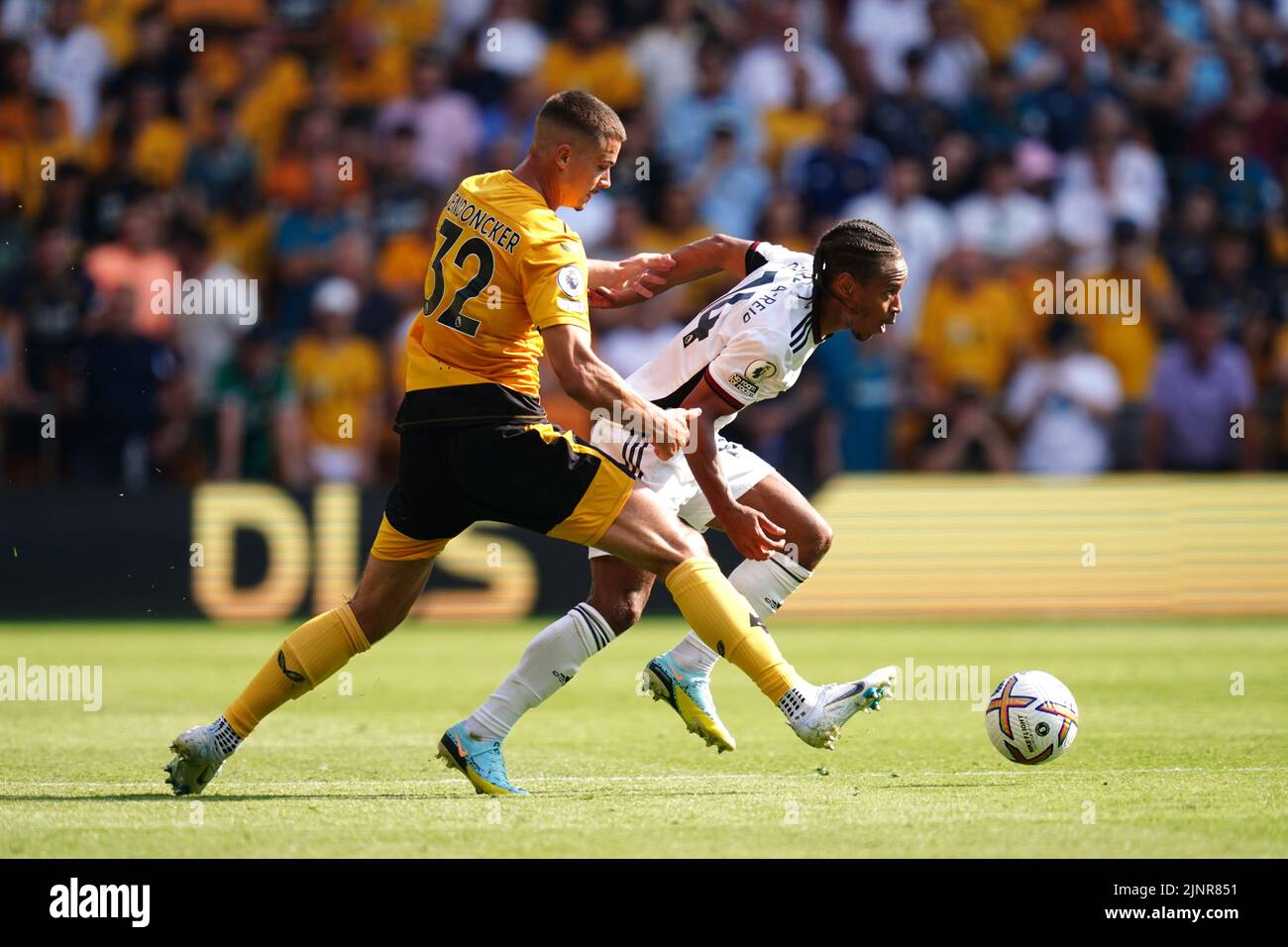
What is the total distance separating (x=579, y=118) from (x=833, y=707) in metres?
2.32

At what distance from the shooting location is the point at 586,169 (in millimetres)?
6734

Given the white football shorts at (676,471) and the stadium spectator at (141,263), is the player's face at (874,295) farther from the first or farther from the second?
the stadium spectator at (141,263)

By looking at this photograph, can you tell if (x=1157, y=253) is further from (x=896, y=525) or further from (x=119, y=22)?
(x=119, y=22)

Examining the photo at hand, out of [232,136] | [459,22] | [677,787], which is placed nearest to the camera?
[677,787]

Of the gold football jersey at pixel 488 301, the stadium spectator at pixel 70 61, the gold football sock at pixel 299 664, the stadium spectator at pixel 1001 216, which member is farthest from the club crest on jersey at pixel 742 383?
the stadium spectator at pixel 70 61

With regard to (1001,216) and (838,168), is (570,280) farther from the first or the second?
(1001,216)

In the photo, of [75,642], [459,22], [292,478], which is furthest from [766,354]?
[459,22]

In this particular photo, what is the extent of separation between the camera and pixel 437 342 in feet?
→ 22.2

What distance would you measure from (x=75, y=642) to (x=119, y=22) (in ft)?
22.9

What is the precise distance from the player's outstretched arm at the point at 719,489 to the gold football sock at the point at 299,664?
143cm

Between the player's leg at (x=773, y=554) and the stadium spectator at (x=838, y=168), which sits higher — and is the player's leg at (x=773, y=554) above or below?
below

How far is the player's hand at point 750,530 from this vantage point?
694cm

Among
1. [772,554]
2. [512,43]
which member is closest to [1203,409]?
[512,43]

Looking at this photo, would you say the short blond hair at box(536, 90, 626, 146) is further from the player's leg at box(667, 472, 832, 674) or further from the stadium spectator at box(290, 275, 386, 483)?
the stadium spectator at box(290, 275, 386, 483)
